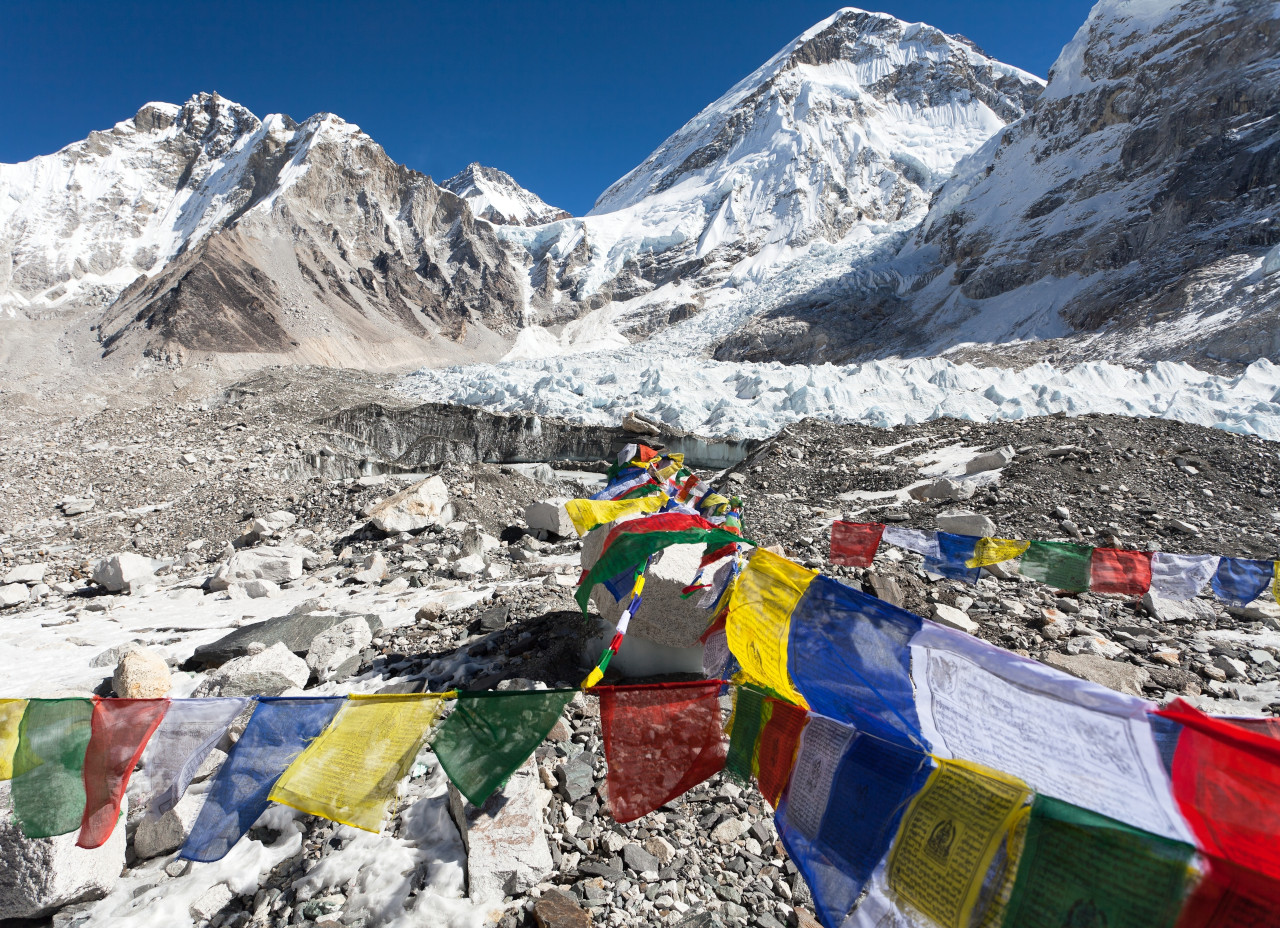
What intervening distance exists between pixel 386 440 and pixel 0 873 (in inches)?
768

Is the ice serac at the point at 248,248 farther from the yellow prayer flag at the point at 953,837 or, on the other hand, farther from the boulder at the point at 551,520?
the yellow prayer flag at the point at 953,837

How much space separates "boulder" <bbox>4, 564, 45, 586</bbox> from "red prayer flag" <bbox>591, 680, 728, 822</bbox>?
909 cm

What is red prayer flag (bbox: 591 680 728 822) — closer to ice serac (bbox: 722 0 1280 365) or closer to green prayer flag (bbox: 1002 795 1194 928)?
green prayer flag (bbox: 1002 795 1194 928)

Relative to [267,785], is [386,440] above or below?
above

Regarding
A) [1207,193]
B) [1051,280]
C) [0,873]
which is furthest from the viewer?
[1051,280]

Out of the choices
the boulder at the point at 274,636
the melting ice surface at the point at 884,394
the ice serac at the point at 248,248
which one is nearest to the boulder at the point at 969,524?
the boulder at the point at 274,636

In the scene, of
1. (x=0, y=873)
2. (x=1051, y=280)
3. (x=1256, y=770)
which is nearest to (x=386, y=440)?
(x=0, y=873)

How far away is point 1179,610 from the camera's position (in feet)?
17.6

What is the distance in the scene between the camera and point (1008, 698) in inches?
72.7

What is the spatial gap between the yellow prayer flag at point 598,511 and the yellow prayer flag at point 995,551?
2.98 m

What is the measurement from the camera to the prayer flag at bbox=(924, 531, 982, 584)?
5359mm

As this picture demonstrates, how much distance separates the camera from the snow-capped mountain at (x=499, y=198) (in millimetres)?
108750

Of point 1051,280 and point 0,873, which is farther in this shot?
point 1051,280

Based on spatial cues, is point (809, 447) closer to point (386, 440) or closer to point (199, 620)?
point (199, 620)
